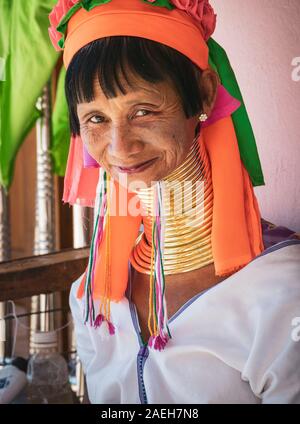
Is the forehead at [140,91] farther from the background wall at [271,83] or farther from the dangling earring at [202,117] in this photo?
the background wall at [271,83]

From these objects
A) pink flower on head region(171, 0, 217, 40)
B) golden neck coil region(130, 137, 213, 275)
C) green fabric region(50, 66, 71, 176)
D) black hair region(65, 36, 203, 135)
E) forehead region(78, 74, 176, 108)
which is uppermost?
green fabric region(50, 66, 71, 176)

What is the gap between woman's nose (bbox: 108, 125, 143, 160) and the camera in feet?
3.99

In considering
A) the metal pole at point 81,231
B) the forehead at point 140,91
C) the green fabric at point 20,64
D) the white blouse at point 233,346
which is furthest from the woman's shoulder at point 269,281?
the green fabric at point 20,64

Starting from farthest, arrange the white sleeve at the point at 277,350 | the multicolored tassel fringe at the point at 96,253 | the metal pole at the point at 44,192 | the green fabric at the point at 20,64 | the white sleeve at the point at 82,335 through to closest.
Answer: the metal pole at the point at 44,192
the green fabric at the point at 20,64
the white sleeve at the point at 82,335
the multicolored tassel fringe at the point at 96,253
the white sleeve at the point at 277,350

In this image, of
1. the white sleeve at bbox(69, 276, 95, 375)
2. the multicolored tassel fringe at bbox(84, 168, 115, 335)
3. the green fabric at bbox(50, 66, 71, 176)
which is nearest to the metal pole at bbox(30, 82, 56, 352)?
the green fabric at bbox(50, 66, 71, 176)

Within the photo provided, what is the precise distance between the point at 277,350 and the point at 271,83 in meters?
0.57

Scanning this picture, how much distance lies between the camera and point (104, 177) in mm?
1394

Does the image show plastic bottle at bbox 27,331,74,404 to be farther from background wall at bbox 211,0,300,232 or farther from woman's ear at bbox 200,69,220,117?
woman's ear at bbox 200,69,220,117

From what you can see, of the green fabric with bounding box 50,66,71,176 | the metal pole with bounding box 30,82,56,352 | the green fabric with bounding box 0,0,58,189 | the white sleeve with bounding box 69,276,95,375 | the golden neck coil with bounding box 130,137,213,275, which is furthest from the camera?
the metal pole with bounding box 30,82,56,352

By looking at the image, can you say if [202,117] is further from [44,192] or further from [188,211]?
[44,192]

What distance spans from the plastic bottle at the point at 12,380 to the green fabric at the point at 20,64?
1.73 feet

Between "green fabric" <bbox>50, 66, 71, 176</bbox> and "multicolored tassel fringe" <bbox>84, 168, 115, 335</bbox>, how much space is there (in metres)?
0.69

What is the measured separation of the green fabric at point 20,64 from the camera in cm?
190
